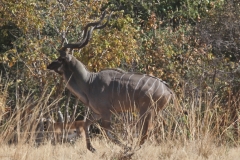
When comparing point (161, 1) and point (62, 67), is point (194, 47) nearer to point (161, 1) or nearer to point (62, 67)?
point (161, 1)

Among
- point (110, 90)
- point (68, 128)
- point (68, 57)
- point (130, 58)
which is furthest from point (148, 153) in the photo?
point (68, 128)

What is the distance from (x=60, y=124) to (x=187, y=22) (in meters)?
4.74

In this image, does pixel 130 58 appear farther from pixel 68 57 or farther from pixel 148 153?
pixel 148 153

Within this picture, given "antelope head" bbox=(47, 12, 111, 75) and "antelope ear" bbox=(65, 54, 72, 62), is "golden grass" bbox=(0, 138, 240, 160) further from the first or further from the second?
"antelope ear" bbox=(65, 54, 72, 62)

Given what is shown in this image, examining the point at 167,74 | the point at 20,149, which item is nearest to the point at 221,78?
the point at 167,74

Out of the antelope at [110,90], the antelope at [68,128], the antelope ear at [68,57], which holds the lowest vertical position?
the antelope at [68,128]

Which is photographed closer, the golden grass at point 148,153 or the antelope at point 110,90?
the golden grass at point 148,153

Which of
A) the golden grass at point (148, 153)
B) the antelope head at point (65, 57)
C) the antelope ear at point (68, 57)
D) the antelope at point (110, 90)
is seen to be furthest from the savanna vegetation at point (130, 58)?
the antelope ear at point (68, 57)

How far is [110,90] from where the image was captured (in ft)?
32.7

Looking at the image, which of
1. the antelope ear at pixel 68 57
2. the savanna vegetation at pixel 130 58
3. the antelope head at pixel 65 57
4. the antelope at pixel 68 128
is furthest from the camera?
the antelope at pixel 68 128

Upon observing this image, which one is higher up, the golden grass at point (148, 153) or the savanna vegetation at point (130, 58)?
the savanna vegetation at point (130, 58)

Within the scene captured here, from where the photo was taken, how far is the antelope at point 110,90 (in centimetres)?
970

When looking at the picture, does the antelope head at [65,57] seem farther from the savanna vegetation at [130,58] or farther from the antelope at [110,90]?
the savanna vegetation at [130,58]

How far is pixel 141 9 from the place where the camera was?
14812 mm
